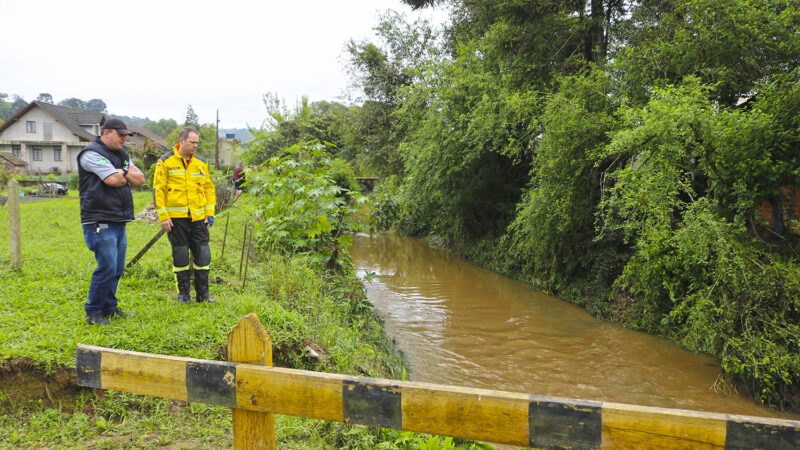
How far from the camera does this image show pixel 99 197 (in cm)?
484

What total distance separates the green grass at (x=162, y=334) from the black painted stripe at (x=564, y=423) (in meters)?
2.28

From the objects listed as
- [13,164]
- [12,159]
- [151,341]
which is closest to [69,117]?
[12,159]

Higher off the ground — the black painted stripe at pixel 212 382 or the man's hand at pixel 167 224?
the man's hand at pixel 167 224

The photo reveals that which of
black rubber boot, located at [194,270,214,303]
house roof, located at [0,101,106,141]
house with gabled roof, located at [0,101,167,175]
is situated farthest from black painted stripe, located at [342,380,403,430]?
house roof, located at [0,101,106,141]

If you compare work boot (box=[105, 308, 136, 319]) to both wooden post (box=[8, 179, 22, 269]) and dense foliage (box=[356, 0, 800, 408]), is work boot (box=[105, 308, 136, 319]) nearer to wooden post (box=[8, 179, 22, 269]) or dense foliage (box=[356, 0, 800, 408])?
wooden post (box=[8, 179, 22, 269])

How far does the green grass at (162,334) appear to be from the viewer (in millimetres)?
3773

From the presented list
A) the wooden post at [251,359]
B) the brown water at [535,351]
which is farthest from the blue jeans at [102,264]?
the brown water at [535,351]

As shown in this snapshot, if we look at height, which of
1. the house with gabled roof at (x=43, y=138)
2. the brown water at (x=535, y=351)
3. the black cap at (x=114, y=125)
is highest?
the house with gabled roof at (x=43, y=138)

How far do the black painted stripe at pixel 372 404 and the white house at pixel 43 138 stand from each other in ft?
162


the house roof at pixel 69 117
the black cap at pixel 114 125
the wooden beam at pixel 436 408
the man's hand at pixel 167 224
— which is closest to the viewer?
the wooden beam at pixel 436 408

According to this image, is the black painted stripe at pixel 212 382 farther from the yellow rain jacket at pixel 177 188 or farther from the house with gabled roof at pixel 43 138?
the house with gabled roof at pixel 43 138

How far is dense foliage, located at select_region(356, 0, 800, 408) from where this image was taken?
6.59m

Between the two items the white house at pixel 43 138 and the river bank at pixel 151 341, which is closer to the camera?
the river bank at pixel 151 341

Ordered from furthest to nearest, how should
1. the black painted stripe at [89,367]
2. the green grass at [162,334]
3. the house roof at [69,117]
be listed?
1. the house roof at [69,117]
2. the green grass at [162,334]
3. the black painted stripe at [89,367]
